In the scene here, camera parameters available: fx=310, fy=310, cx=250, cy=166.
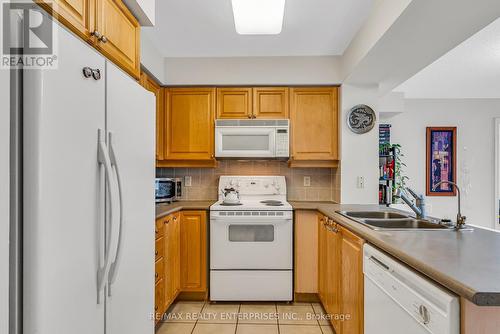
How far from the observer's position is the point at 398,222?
2.10m

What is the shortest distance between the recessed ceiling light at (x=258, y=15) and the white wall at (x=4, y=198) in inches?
58.5

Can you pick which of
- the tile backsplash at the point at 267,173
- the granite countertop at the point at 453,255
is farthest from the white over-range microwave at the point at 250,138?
the granite countertop at the point at 453,255

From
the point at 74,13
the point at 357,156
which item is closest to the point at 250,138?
the point at 357,156

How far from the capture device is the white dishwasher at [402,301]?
3.09 feet

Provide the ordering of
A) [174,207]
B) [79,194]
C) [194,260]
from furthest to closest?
[194,260]
[174,207]
[79,194]

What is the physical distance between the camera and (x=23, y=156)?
2.70ft

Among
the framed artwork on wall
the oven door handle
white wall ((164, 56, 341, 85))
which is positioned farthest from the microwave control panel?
the framed artwork on wall

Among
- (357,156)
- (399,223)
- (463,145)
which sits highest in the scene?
(463,145)

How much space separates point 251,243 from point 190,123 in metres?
1.40

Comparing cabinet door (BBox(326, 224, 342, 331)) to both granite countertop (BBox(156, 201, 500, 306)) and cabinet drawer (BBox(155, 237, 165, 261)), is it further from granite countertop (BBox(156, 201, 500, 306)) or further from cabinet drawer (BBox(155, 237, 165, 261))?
cabinet drawer (BBox(155, 237, 165, 261))

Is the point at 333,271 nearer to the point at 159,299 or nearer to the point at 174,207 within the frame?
the point at 159,299

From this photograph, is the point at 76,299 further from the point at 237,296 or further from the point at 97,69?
the point at 237,296

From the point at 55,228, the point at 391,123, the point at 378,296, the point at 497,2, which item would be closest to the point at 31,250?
the point at 55,228

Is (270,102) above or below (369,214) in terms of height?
above
